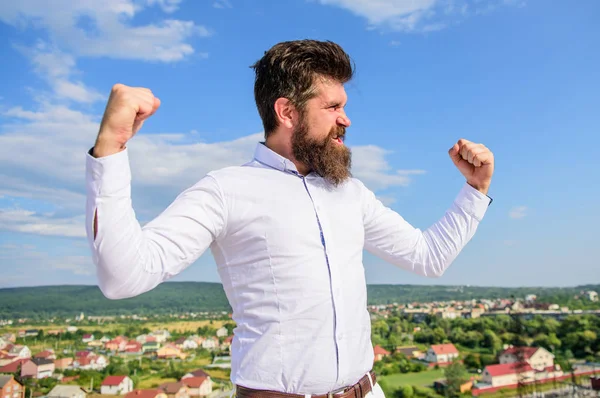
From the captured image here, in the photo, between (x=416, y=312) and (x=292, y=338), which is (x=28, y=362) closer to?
(x=416, y=312)

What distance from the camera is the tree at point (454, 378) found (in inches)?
775

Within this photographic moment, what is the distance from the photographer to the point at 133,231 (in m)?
0.82

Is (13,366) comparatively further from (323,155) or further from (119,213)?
(119,213)

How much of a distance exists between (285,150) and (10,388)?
1902 centimetres

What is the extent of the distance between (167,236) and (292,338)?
314mm

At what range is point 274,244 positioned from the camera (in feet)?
3.43

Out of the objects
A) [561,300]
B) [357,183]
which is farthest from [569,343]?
[357,183]

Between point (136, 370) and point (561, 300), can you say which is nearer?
point (136, 370)

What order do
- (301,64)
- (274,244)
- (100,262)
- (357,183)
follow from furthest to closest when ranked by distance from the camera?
1. (357,183)
2. (301,64)
3. (274,244)
4. (100,262)

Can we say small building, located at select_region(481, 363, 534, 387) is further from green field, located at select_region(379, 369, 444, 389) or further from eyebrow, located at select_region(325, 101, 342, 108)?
eyebrow, located at select_region(325, 101, 342, 108)

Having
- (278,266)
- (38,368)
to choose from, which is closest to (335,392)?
(278,266)

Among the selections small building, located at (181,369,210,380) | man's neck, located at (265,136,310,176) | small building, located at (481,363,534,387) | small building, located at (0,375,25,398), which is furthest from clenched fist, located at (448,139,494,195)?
small building, located at (481,363,534,387)

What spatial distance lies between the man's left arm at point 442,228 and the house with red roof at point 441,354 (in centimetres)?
2036

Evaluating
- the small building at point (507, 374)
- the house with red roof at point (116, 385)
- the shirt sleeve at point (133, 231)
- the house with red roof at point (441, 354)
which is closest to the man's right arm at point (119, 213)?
the shirt sleeve at point (133, 231)
